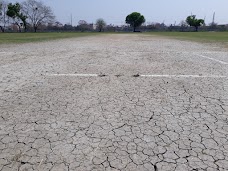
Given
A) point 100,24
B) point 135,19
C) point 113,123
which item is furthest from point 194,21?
point 113,123

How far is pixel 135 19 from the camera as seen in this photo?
102 meters

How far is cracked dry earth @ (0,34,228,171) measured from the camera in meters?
2.40

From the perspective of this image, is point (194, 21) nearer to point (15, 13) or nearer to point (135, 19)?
point (135, 19)

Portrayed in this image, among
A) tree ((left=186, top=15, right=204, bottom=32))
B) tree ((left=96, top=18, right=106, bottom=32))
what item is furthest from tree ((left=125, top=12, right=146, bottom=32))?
tree ((left=186, top=15, right=204, bottom=32))

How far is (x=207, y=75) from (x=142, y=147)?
4497mm

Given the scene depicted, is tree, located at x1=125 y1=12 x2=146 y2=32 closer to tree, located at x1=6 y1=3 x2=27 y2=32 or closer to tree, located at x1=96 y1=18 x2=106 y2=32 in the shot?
tree, located at x1=96 y1=18 x2=106 y2=32

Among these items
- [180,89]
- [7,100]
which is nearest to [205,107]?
[180,89]

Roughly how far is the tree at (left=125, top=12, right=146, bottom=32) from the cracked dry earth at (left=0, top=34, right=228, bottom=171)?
100848mm

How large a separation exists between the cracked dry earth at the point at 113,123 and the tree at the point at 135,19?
101 m

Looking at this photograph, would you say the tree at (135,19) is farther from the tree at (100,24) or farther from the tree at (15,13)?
the tree at (15,13)

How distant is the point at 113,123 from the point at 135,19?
10414 cm

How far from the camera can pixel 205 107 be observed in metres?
3.91

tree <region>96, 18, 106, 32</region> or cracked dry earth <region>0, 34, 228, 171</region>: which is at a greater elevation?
tree <region>96, 18, 106, 32</region>

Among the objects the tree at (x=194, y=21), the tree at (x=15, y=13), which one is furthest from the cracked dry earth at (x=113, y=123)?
the tree at (x=194, y=21)
